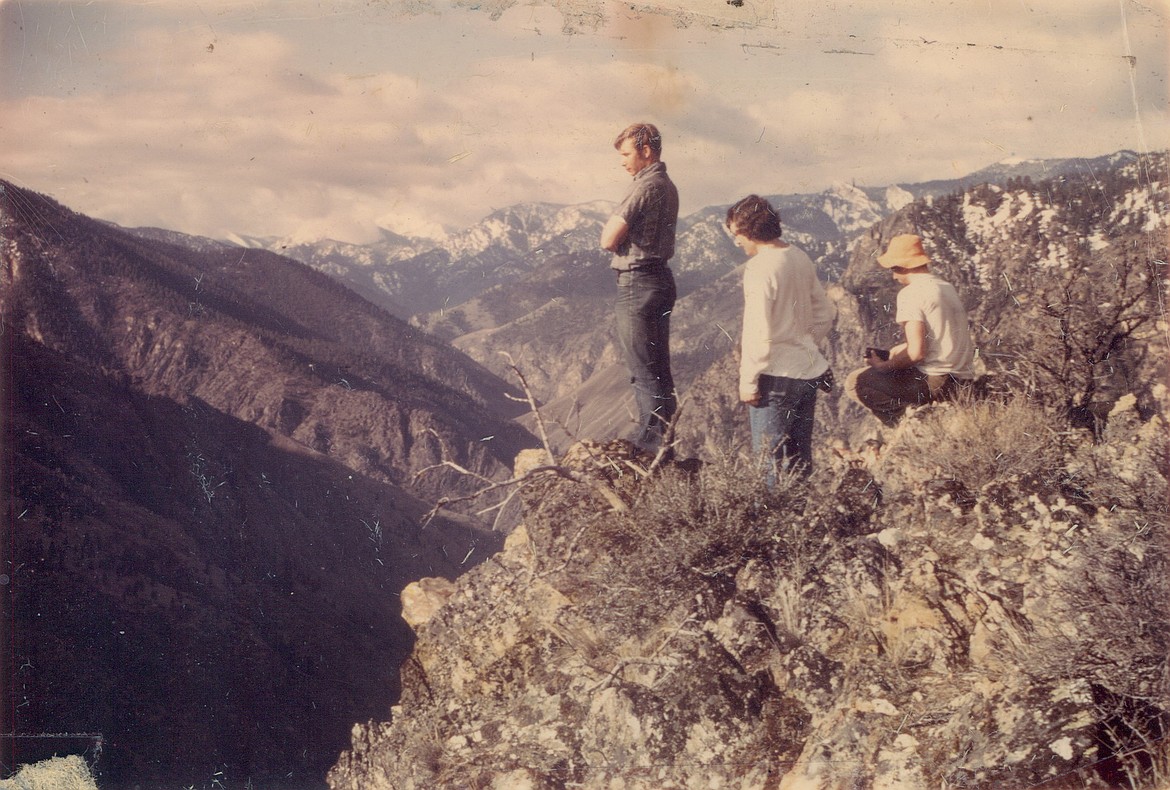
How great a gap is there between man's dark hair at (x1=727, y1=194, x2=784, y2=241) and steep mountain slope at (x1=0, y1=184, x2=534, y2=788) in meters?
1.83

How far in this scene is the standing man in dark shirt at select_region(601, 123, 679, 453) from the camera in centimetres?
387

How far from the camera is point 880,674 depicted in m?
2.72

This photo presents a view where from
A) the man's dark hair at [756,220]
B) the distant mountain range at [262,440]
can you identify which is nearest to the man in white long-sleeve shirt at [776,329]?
the man's dark hair at [756,220]

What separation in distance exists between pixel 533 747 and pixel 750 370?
2.07 metres

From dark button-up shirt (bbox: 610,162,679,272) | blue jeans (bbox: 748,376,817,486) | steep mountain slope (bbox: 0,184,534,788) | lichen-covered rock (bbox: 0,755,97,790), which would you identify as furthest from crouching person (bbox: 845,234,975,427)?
lichen-covered rock (bbox: 0,755,97,790)

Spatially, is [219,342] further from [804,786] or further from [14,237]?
[804,786]

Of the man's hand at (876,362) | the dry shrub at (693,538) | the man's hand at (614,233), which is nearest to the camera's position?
the dry shrub at (693,538)

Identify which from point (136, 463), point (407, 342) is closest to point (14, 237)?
point (136, 463)

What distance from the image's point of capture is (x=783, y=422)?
3750mm

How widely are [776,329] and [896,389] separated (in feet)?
3.80

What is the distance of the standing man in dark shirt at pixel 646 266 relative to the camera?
387 centimetres

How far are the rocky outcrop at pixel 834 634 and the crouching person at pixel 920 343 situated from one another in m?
0.23

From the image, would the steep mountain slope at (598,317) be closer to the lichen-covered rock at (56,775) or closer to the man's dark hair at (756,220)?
the man's dark hair at (756,220)

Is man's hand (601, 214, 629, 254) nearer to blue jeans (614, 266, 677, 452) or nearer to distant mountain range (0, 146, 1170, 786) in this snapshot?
blue jeans (614, 266, 677, 452)
